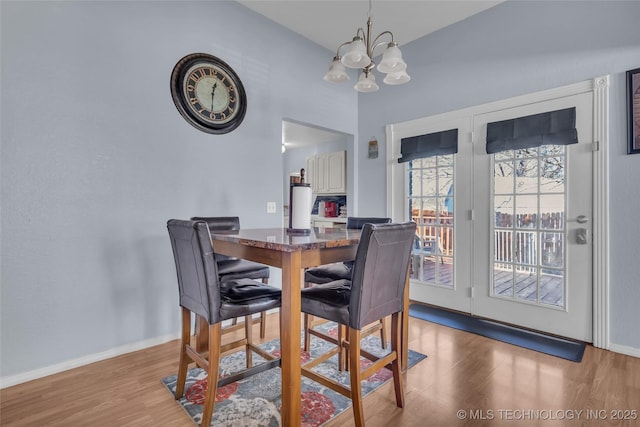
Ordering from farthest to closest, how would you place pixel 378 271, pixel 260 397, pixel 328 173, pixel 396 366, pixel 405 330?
pixel 328 173, pixel 405 330, pixel 260 397, pixel 396 366, pixel 378 271

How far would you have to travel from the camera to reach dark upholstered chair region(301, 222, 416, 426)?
54.4 inches

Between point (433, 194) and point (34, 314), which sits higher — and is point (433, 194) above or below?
above

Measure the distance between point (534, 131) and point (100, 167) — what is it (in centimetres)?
335

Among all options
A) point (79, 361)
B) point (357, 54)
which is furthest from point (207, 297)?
point (357, 54)

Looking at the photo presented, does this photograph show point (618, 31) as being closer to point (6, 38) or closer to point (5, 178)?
point (6, 38)

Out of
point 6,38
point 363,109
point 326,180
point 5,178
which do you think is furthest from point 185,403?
point 326,180

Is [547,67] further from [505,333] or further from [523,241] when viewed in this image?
[505,333]

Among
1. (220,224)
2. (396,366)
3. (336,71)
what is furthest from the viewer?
(220,224)

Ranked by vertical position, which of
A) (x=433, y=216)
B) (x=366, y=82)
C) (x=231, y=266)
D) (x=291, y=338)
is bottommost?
(x=291, y=338)

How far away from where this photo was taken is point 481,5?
9.43 ft

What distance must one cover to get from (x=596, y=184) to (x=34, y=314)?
393 centimetres

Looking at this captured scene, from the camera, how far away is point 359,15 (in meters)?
3.01

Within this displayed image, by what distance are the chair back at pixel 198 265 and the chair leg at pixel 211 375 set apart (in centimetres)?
6

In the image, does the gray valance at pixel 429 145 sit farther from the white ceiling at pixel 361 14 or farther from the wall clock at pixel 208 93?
the wall clock at pixel 208 93
